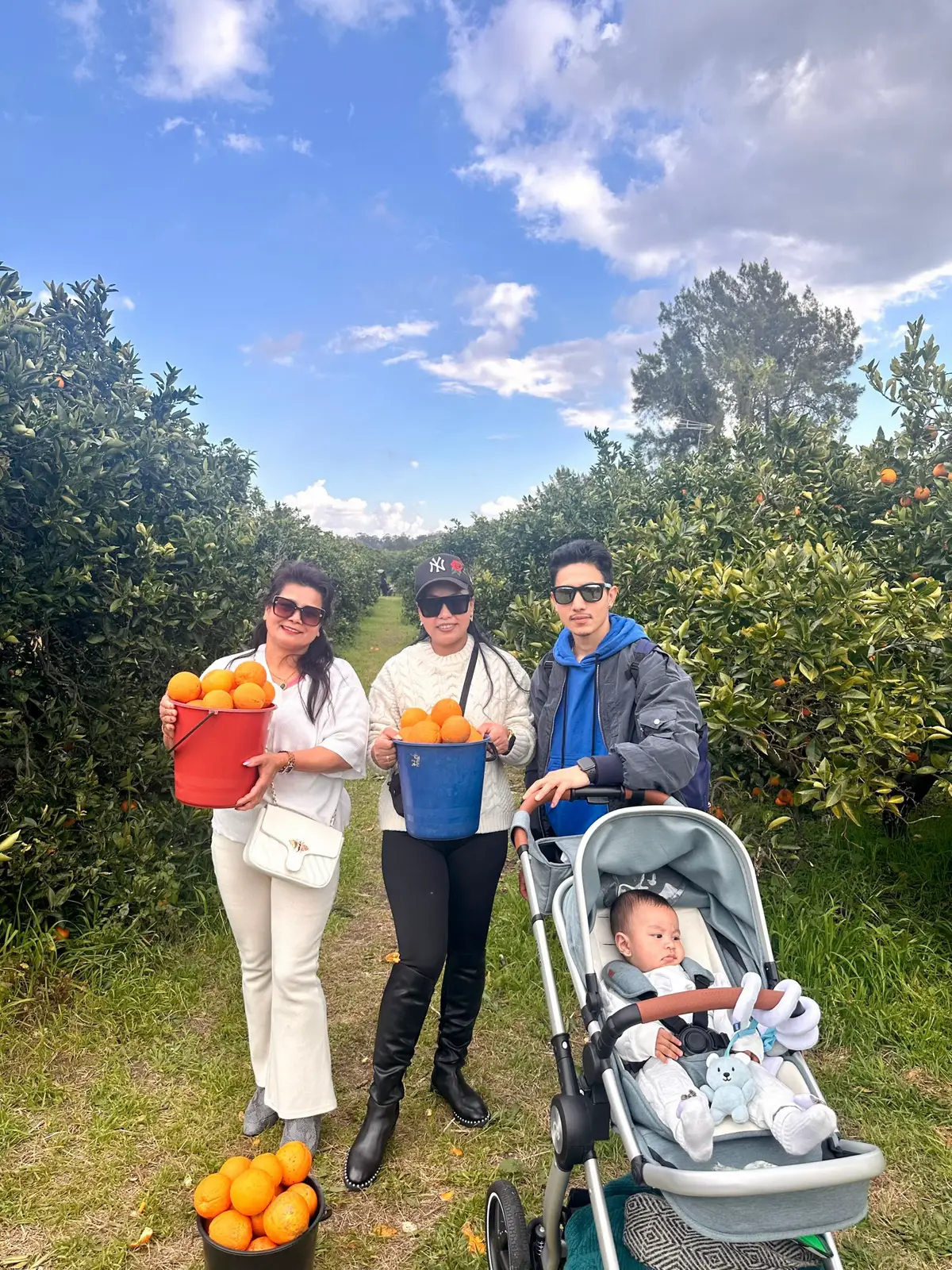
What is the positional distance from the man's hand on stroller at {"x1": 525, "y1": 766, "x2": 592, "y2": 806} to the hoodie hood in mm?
509

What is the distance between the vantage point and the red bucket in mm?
2602

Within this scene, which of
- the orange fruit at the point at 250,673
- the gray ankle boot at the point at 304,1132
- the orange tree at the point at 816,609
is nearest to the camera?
the orange fruit at the point at 250,673

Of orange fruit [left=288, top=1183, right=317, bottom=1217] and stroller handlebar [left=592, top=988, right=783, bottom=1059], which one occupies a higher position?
stroller handlebar [left=592, top=988, right=783, bottom=1059]

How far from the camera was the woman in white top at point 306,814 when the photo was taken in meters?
2.88

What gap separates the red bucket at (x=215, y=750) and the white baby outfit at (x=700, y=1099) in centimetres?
133

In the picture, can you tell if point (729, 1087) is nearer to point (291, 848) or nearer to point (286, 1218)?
point (286, 1218)

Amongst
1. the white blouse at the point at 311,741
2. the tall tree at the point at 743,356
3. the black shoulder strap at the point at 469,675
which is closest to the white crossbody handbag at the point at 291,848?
the white blouse at the point at 311,741

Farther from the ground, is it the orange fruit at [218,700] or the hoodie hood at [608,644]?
the hoodie hood at [608,644]

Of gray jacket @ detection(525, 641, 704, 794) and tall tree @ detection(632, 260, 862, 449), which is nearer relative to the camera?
gray jacket @ detection(525, 641, 704, 794)

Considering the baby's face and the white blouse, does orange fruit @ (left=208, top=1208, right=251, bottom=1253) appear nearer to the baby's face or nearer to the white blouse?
the white blouse

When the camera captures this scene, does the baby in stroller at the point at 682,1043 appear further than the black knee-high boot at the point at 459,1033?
No

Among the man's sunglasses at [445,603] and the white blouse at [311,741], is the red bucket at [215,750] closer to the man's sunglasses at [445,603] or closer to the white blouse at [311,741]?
the white blouse at [311,741]

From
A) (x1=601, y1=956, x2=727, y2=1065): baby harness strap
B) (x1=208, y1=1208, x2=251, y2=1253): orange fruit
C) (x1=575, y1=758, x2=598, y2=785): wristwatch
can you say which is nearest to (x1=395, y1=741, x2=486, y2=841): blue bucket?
(x1=575, y1=758, x2=598, y2=785): wristwatch

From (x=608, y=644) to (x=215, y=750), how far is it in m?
1.38
